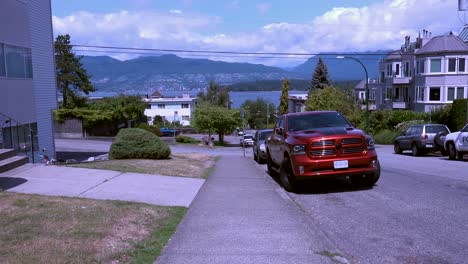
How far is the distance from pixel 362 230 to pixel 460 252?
1442 mm

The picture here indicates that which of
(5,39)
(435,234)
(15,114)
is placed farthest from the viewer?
(15,114)

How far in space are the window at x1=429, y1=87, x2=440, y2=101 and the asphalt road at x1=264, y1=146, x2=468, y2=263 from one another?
3960 cm

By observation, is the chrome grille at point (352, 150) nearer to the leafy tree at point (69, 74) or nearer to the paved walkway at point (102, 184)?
the paved walkway at point (102, 184)

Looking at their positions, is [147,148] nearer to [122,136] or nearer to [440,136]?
[122,136]

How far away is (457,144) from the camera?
61.6ft

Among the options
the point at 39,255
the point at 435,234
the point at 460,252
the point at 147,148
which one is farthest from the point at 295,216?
the point at 147,148

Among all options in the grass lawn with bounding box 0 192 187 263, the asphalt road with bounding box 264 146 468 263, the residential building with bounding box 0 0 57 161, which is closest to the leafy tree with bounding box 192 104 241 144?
the residential building with bounding box 0 0 57 161

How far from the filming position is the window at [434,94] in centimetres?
4809

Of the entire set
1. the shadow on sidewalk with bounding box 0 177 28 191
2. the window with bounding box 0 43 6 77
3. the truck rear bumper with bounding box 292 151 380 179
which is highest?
the window with bounding box 0 43 6 77

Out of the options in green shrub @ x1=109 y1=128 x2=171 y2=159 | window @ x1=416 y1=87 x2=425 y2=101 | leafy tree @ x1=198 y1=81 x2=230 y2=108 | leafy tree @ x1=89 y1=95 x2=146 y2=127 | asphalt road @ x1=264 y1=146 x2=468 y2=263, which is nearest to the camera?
asphalt road @ x1=264 y1=146 x2=468 y2=263

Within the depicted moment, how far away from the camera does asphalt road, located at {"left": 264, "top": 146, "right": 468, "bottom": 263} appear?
18.4 ft

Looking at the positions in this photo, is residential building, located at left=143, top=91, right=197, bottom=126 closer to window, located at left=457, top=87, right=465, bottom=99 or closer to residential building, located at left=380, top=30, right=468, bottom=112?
residential building, located at left=380, top=30, right=468, bottom=112

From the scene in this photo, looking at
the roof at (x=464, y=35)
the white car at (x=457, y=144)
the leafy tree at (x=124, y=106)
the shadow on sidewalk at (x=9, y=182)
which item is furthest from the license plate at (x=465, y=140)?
the leafy tree at (x=124, y=106)

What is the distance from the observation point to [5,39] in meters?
19.8
